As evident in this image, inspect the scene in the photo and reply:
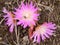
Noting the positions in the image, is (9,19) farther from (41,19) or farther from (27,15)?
(41,19)

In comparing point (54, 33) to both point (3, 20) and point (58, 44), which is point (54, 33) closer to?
point (58, 44)

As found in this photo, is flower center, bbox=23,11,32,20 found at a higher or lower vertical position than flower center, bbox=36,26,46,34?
higher

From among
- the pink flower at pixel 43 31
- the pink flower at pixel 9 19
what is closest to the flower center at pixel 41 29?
the pink flower at pixel 43 31

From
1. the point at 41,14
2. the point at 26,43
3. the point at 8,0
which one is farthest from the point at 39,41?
the point at 8,0

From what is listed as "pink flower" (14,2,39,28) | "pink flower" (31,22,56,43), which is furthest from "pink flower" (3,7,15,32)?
"pink flower" (31,22,56,43)

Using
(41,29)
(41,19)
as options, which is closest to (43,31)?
(41,29)

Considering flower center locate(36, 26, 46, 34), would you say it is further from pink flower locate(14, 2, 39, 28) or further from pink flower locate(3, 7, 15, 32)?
pink flower locate(3, 7, 15, 32)

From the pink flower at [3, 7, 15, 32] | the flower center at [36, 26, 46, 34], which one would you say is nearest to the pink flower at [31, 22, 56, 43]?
the flower center at [36, 26, 46, 34]
